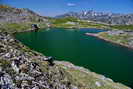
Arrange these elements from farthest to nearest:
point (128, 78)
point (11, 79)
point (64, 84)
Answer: point (128, 78)
point (64, 84)
point (11, 79)

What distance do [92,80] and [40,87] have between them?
22.6m

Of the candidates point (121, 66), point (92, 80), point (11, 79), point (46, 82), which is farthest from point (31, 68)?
point (121, 66)

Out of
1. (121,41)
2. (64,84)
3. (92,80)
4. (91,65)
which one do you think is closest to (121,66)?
(91,65)

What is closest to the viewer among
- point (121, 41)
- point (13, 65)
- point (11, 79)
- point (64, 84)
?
point (11, 79)

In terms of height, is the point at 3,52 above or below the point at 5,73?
above

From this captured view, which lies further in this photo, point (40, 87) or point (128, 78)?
point (128, 78)

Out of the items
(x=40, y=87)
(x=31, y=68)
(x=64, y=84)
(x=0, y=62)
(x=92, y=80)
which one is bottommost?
(x=92, y=80)

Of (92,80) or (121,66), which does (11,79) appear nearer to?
(92,80)

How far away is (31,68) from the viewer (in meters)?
26.3

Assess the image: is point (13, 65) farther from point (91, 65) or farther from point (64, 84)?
point (91, 65)

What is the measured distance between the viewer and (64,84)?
1179 inches

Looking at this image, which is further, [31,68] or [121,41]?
[121,41]

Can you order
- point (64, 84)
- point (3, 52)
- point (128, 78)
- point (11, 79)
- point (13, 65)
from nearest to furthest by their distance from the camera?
1. point (11, 79)
2. point (13, 65)
3. point (3, 52)
4. point (64, 84)
5. point (128, 78)

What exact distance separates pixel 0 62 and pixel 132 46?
134997 millimetres
